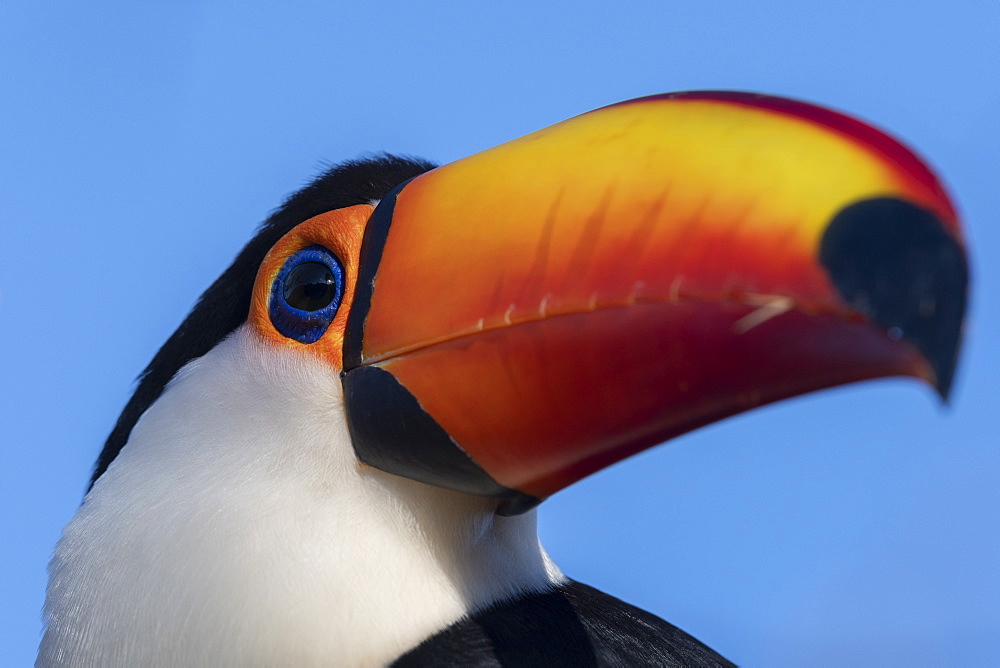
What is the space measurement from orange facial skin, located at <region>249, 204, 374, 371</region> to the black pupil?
0.13 feet

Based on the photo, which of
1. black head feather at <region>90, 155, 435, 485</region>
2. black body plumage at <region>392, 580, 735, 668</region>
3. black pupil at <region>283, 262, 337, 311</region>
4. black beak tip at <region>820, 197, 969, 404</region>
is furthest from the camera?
black head feather at <region>90, 155, 435, 485</region>

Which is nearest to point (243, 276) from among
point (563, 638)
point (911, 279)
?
point (563, 638)

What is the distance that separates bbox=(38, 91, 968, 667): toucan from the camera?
148 centimetres

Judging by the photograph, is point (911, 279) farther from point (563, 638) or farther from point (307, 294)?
point (307, 294)

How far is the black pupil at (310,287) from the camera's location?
2168mm

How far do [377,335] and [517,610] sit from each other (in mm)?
629

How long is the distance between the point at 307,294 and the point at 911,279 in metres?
1.19

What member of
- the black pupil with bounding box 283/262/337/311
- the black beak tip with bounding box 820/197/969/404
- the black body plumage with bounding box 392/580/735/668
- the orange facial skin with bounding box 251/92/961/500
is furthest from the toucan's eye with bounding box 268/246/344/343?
the black beak tip with bounding box 820/197/969/404

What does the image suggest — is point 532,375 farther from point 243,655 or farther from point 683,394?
point 243,655

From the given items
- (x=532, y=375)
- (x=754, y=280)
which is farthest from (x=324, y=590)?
(x=754, y=280)

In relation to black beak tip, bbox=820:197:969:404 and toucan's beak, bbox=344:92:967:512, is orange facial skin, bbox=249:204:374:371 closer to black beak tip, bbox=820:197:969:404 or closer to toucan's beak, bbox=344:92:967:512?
toucan's beak, bbox=344:92:967:512

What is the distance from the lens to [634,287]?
1.62 m

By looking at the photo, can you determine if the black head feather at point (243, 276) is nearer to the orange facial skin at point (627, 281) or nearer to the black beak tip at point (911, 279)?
the orange facial skin at point (627, 281)

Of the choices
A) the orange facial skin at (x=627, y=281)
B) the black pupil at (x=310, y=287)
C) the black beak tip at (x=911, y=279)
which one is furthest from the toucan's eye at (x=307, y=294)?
the black beak tip at (x=911, y=279)
